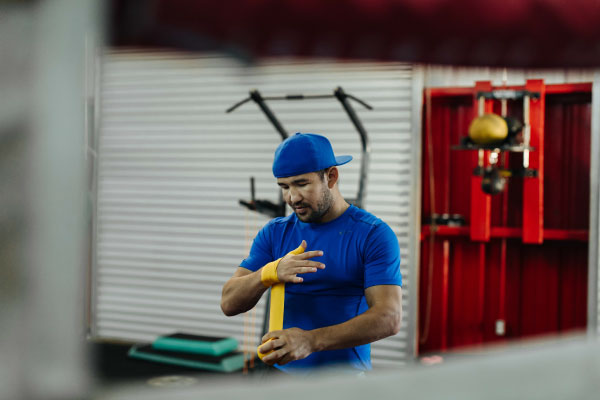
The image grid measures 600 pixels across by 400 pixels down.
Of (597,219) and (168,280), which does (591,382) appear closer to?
(597,219)

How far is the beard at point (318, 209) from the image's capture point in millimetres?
2354

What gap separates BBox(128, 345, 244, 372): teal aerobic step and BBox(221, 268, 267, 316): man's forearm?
2844 mm

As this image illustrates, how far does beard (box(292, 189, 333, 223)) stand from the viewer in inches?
92.7

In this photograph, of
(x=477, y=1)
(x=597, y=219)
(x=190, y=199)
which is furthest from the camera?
(x=190, y=199)

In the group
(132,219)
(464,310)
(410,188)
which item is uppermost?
(410,188)

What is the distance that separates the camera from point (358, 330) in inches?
81.8

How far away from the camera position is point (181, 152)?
6.20 metres

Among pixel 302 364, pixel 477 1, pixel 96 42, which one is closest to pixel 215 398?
pixel 96 42

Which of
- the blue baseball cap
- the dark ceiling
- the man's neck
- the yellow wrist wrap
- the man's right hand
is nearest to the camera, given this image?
the dark ceiling

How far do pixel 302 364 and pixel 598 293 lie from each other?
363 centimetres

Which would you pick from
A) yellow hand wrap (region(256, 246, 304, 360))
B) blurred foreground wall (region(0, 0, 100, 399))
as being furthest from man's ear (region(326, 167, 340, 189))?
blurred foreground wall (region(0, 0, 100, 399))

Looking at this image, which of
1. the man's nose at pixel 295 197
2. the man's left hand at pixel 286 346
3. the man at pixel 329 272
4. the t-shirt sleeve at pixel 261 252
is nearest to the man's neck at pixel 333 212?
the man at pixel 329 272

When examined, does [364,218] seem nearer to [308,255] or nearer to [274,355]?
[308,255]

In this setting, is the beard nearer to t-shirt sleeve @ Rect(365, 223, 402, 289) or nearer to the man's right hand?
t-shirt sleeve @ Rect(365, 223, 402, 289)
